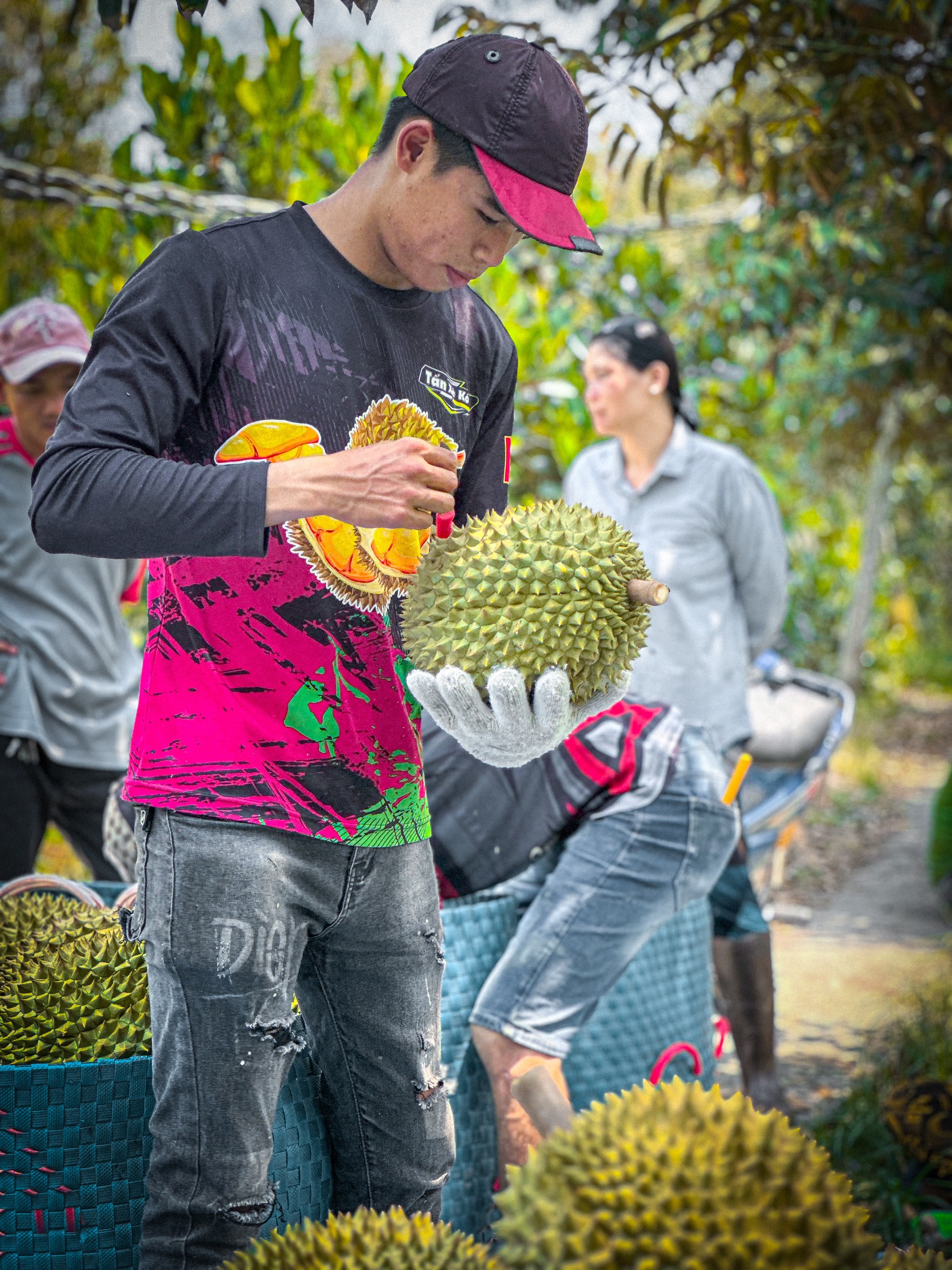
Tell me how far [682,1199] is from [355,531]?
848 millimetres

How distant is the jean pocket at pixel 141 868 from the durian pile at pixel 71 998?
23cm

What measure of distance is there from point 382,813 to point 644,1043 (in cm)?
108

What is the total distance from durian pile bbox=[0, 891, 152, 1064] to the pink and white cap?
1627 millimetres

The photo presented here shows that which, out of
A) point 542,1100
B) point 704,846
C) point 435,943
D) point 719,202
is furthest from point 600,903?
point 719,202

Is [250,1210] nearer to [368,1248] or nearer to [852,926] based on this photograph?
[368,1248]

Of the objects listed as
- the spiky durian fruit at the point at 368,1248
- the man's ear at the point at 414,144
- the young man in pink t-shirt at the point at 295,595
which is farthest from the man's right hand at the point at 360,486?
the spiky durian fruit at the point at 368,1248

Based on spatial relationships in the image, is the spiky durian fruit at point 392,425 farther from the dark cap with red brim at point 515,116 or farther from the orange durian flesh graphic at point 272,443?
the dark cap with red brim at point 515,116

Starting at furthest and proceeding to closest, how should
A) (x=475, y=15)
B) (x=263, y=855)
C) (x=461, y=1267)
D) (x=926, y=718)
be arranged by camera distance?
1. (x=926, y=718)
2. (x=475, y=15)
3. (x=263, y=855)
4. (x=461, y=1267)

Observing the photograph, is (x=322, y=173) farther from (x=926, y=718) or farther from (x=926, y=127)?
(x=926, y=718)

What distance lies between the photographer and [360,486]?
1.24 meters

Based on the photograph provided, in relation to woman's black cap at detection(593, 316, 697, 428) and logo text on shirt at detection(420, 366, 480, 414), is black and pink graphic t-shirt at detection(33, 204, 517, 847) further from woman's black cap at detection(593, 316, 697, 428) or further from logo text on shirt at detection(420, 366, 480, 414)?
woman's black cap at detection(593, 316, 697, 428)

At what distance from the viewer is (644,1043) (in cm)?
226

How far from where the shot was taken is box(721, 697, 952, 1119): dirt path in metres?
3.88

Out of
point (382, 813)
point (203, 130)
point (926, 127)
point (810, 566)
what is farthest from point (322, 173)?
point (810, 566)
